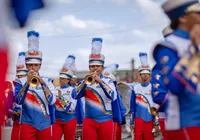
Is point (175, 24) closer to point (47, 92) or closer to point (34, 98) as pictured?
point (47, 92)

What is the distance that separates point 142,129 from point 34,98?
12.1 feet

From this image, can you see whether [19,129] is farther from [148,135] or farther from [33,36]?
[148,135]

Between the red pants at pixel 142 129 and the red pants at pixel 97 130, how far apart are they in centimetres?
245

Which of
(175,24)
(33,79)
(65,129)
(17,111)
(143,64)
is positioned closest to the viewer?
(175,24)

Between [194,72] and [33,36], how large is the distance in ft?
18.3

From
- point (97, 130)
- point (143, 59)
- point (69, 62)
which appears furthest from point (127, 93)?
point (97, 130)

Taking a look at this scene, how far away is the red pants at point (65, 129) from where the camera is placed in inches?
460

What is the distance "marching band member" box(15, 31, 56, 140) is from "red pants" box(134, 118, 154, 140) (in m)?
3.25

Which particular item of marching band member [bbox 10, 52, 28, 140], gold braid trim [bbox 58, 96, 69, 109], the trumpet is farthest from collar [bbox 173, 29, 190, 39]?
gold braid trim [bbox 58, 96, 69, 109]

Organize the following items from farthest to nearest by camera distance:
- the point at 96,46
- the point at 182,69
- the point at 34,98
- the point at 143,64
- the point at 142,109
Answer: the point at 143,64
the point at 142,109
the point at 96,46
the point at 34,98
the point at 182,69

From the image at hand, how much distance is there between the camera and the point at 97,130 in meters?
9.38

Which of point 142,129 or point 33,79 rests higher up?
point 33,79

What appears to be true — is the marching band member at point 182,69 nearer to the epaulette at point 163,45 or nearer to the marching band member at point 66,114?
the epaulette at point 163,45

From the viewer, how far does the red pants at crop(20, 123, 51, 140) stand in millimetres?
8688
